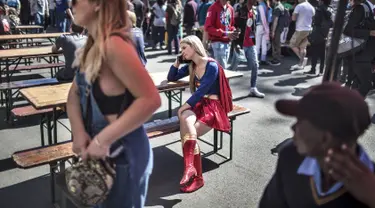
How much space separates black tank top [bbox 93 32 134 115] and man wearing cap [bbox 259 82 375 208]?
670 mm

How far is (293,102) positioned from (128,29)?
0.82m

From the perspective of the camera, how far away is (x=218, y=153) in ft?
16.6

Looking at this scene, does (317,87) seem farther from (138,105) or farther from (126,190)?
(126,190)

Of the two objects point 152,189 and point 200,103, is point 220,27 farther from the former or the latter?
point 152,189

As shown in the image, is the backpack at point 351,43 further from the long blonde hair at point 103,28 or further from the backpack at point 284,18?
the backpack at point 284,18

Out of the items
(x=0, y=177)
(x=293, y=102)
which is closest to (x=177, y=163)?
(x=0, y=177)

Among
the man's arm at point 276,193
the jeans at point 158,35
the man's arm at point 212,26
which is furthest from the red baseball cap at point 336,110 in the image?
the jeans at point 158,35

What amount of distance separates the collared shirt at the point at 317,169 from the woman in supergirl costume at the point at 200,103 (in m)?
2.65

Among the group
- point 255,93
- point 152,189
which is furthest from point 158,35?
point 152,189

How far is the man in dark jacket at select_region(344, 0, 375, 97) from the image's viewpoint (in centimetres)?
591

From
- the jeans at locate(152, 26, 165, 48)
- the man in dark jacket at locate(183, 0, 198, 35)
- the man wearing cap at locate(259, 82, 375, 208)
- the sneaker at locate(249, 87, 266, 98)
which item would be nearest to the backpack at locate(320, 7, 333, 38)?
the sneaker at locate(249, 87, 266, 98)

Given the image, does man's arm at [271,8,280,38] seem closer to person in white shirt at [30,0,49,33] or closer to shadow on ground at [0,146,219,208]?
shadow on ground at [0,146,219,208]

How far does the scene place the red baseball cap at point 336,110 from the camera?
1241mm

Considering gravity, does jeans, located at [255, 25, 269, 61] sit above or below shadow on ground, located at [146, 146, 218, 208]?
above
